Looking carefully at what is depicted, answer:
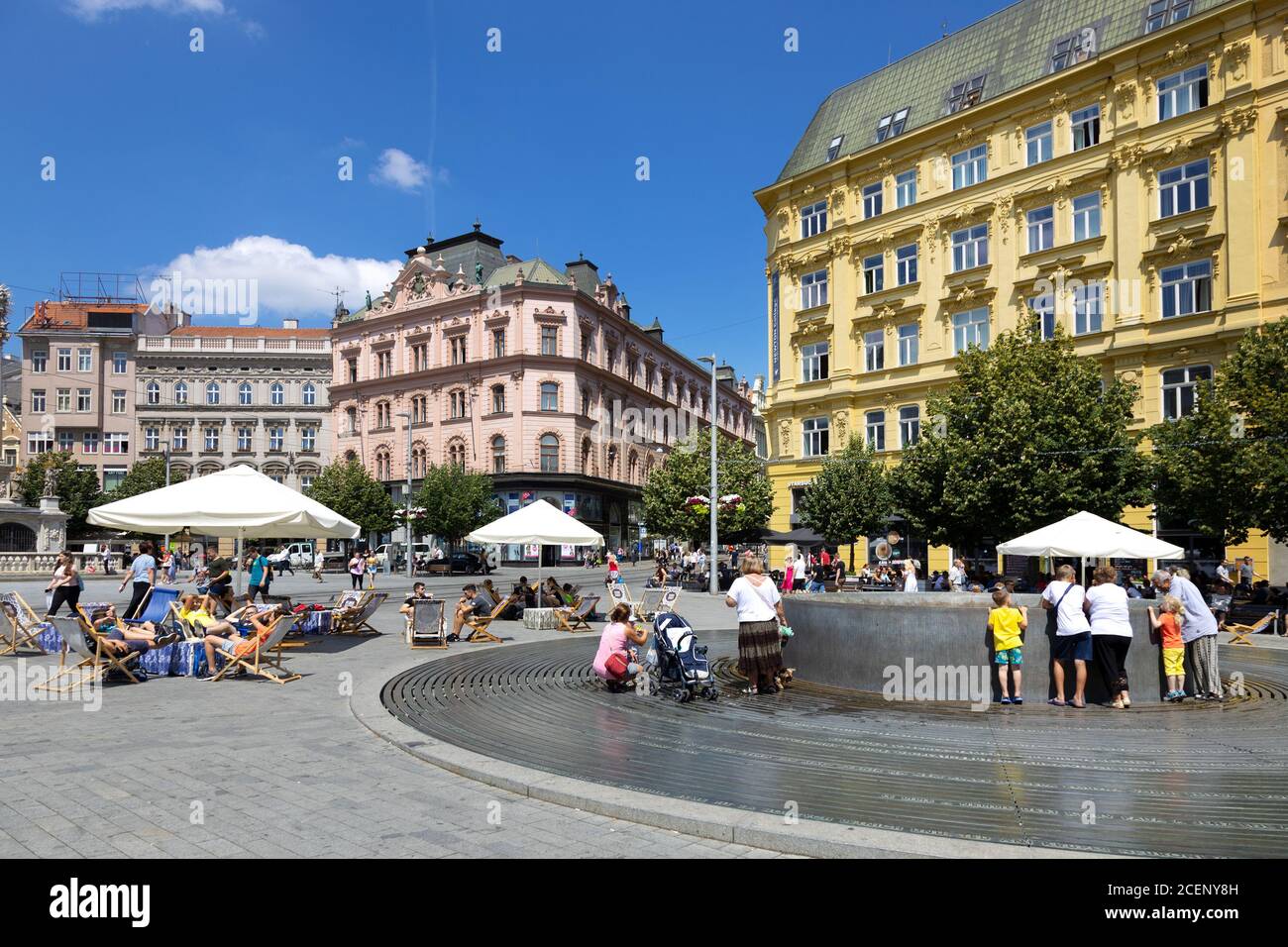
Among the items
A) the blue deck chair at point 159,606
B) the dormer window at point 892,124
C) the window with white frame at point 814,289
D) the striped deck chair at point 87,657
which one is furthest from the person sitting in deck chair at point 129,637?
the dormer window at point 892,124

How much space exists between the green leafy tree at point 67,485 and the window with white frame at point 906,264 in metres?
54.3

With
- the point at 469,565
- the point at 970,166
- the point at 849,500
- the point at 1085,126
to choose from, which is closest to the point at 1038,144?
the point at 1085,126

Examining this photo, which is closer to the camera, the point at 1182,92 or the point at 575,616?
the point at 575,616

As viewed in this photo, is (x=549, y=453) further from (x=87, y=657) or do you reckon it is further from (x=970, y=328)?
(x=87, y=657)

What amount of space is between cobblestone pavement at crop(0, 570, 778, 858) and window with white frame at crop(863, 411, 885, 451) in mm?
32141

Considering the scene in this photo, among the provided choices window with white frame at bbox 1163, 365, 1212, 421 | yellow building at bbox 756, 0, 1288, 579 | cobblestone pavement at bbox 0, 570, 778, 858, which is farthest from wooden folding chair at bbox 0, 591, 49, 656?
window with white frame at bbox 1163, 365, 1212, 421

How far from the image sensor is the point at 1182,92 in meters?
30.7

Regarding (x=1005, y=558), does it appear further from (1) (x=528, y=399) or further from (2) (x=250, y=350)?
(2) (x=250, y=350)

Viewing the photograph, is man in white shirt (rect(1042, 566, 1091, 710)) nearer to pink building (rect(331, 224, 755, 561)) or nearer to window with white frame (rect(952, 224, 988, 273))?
window with white frame (rect(952, 224, 988, 273))

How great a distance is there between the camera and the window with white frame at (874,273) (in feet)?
127

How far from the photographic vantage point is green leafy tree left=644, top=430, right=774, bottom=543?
121 ft

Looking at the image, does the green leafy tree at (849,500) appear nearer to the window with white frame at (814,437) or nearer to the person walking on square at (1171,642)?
the window with white frame at (814,437)

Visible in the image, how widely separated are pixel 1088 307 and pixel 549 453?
3652 cm

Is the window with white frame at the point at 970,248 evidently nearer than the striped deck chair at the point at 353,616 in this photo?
No
